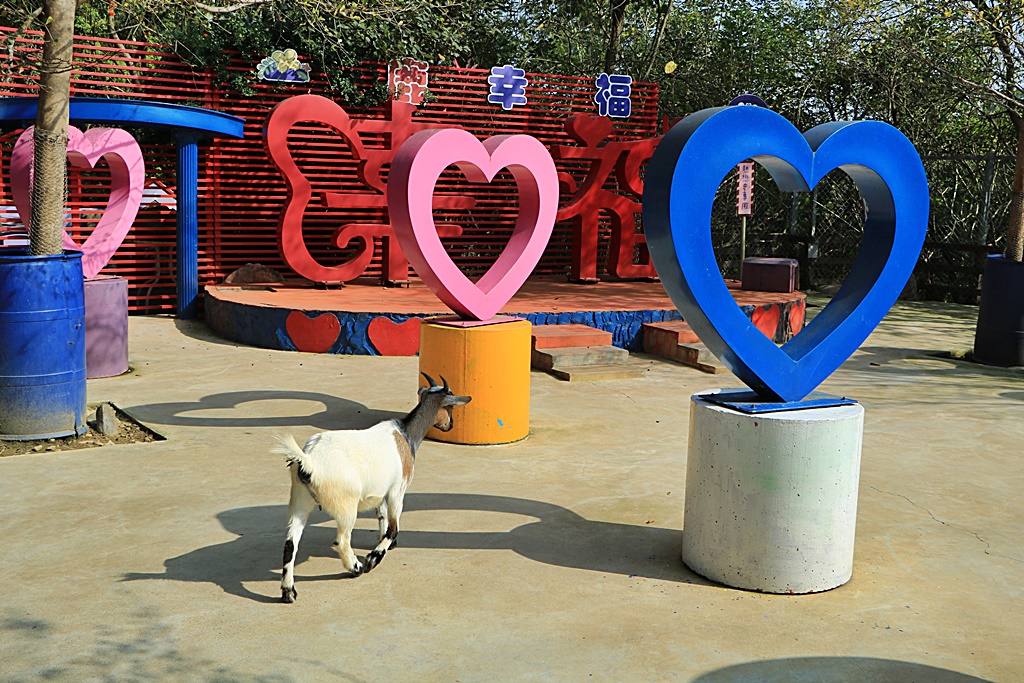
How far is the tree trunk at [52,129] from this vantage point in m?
7.35

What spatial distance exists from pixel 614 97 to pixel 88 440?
11.2 meters

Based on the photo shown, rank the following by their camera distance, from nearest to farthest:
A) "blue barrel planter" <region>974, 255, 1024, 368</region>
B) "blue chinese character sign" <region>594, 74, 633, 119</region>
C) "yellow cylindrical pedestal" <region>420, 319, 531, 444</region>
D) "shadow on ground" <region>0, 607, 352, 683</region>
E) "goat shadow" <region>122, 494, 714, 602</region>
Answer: "shadow on ground" <region>0, 607, 352, 683</region> < "goat shadow" <region>122, 494, 714, 602</region> < "yellow cylindrical pedestal" <region>420, 319, 531, 444</region> < "blue barrel planter" <region>974, 255, 1024, 368</region> < "blue chinese character sign" <region>594, 74, 633, 119</region>

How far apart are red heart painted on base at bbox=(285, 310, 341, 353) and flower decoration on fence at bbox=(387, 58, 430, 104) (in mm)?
4967

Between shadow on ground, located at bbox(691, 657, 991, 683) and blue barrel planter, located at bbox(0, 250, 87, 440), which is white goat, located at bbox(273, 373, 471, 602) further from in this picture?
blue barrel planter, located at bbox(0, 250, 87, 440)

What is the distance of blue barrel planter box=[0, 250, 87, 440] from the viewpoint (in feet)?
23.1

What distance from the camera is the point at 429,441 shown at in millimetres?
7621

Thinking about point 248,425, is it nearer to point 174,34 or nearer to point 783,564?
point 783,564

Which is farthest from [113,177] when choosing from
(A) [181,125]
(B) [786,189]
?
(B) [786,189]

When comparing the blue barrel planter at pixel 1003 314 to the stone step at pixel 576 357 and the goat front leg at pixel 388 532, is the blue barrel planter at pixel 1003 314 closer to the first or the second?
the stone step at pixel 576 357

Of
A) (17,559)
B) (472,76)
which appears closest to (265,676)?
(17,559)

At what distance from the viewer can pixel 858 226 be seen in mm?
18703

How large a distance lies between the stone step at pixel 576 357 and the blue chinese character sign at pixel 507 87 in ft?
20.9

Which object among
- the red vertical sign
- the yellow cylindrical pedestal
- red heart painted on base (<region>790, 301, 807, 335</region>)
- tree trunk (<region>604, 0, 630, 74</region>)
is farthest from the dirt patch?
tree trunk (<region>604, 0, 630, 74</region>)

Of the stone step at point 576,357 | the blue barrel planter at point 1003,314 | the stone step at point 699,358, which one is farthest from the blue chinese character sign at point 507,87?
the blue barrel planter at point 1003,314
